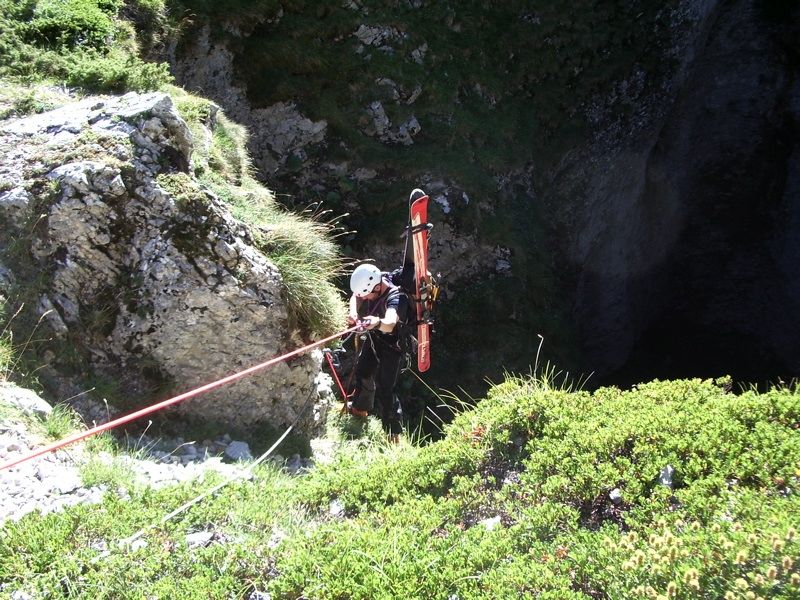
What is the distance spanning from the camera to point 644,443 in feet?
11.5

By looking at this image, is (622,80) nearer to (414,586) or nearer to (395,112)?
(395,112)

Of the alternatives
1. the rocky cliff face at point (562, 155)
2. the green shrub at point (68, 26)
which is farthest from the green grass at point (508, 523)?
the rocky cliff face at point (562, 155)

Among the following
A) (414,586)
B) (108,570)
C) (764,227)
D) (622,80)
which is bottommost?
(108,570)

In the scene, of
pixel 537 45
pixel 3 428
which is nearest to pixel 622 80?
pixel 537 45

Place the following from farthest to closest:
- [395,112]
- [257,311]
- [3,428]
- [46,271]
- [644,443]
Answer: [395,112] → [257,311] → [46,271] → [3,428] → [644,443]

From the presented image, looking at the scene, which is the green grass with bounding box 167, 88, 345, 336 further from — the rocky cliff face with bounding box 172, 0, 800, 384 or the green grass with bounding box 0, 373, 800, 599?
the rocky cliff face with bounding box 172, 0, 800, 384

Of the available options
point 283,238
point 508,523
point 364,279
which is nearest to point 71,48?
point 283,238

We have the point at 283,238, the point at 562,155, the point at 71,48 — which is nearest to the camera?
the point at 283,238

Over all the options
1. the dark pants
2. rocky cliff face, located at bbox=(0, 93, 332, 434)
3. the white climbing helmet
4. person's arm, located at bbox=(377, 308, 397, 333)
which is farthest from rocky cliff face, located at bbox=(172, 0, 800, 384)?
rocky cliff face, located at bbox=(0, 93, 332, 434)

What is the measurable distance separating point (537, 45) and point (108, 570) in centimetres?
1234

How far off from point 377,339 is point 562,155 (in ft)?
25.8

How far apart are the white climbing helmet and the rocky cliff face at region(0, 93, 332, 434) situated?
98 cm

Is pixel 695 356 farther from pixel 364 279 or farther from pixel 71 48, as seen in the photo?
pixel 71 48

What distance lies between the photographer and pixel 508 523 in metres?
3.46
